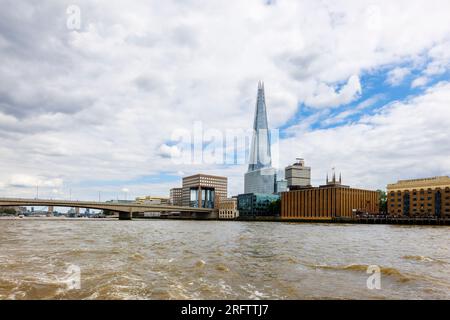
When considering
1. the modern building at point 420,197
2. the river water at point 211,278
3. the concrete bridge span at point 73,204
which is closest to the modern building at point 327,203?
the modern building at point 420,197

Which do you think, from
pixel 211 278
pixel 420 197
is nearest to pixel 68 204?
pixel 211 278

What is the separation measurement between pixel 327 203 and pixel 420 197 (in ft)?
138

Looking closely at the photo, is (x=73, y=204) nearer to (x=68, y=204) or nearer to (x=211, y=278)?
(x=68, y=204)

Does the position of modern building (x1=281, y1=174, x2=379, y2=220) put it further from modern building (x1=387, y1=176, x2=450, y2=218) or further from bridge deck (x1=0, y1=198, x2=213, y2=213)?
bridge deck (x1=0, y1=198, x2=213, y2=213)

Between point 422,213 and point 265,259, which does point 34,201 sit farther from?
point 422,213

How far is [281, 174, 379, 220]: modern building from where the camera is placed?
17312 cm

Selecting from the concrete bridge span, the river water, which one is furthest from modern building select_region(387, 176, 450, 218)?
the river water

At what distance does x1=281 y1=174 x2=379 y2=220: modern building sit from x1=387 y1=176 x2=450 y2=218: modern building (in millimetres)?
19114

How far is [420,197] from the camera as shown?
486 feet

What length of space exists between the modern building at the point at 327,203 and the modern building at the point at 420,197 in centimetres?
1911

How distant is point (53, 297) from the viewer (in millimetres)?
12836

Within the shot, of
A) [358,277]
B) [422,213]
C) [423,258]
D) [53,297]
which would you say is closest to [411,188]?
[422,213]

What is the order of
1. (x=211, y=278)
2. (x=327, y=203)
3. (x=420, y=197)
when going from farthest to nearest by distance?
(x=327, y=203)
(x=420, y=197)
(x=211, y=278)
